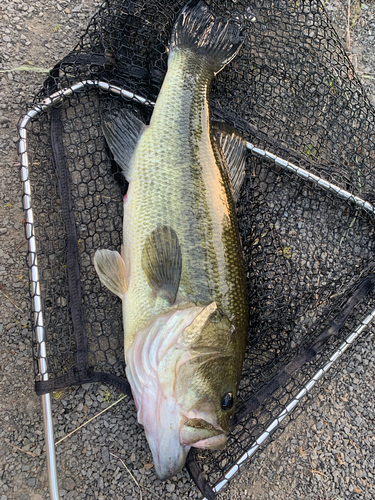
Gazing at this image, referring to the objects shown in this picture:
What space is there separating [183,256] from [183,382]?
707mm

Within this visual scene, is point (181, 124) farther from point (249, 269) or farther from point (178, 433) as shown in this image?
point (178, 433)

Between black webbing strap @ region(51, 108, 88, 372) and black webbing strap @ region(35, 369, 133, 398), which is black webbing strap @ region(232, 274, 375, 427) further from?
black webbing strap @ region(51, 108, 88, 372)

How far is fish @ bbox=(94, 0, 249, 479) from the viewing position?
6.43 ft

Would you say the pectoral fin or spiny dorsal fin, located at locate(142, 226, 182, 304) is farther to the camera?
the pectoral fin

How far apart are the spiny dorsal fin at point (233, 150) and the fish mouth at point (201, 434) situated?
145cm

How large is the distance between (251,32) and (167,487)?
3455 mm

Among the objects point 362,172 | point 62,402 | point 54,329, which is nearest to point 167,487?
point 62,402

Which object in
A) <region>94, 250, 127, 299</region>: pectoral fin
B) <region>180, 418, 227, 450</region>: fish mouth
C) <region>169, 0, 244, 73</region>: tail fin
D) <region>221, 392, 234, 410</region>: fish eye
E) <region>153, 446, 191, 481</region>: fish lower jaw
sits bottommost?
<region>153, 446, 191, 481</region>: fish lower jaw

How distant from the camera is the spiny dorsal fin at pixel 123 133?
244 cm

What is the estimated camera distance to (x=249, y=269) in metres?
2.62

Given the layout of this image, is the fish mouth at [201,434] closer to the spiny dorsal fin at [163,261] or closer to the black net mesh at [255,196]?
the black net mesh at [255,196]

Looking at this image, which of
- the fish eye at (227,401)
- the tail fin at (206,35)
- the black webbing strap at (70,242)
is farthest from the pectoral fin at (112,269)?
the tail fin at (206,35)

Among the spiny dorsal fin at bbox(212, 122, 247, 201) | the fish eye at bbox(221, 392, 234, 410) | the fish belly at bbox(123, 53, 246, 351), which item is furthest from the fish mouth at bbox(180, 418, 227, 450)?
the spiny dorsal fin at bbox(212, 122, 247, 201)

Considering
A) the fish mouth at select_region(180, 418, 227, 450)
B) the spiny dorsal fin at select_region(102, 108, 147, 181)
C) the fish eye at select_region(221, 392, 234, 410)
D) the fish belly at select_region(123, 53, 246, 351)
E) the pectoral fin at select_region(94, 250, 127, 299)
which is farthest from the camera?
the spiny dorsal fin at select_region(102, 108, 147, 181)
